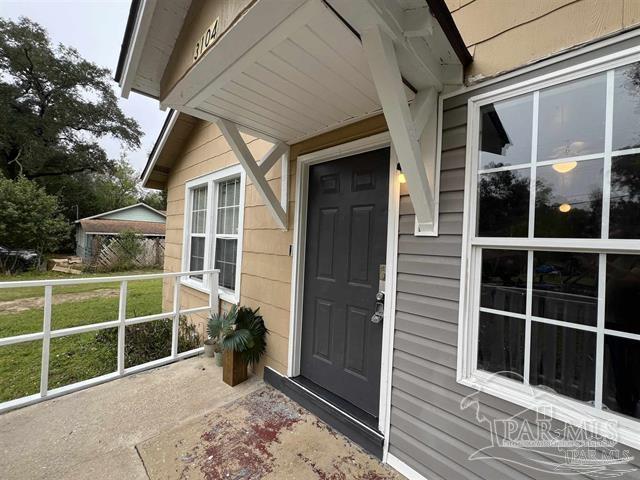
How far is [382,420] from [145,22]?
2.93 m

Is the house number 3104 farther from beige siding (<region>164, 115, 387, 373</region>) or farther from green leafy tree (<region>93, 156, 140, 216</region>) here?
green leafy tree (<region>93, 156, 140, 216</region>)

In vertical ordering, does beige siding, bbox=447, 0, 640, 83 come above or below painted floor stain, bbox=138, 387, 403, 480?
above

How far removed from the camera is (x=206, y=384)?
2691 mm

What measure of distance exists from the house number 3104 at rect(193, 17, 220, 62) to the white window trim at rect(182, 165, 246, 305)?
1912 mm

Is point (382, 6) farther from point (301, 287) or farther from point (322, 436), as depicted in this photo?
point (322, 436)

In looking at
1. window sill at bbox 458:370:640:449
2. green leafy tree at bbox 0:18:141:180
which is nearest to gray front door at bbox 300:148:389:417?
window sill at bbox 458:370:640:449

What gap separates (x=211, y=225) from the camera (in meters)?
4.15

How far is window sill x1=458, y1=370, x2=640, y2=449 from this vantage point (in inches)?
44.6

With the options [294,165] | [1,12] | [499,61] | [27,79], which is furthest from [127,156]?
[499,61]

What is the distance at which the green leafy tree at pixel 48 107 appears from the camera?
51.9ft

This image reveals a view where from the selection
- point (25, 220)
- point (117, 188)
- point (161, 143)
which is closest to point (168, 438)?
point (161, 143)

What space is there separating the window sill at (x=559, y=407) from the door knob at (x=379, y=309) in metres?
0.61

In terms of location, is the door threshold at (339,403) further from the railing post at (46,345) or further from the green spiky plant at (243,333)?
the railing post at (46,345)

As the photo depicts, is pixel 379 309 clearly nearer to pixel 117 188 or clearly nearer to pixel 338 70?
pixel 338 70
